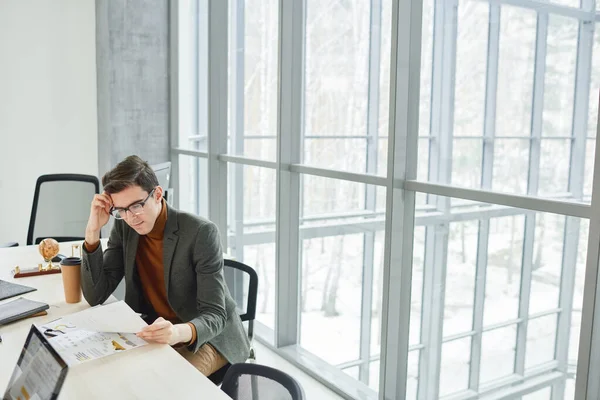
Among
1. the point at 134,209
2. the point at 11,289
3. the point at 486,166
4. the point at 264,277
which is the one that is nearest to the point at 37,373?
the point at 134,209

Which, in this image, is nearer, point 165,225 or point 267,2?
point 165,225

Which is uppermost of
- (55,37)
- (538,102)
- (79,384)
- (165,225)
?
(55,37)

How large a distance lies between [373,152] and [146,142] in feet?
8.91

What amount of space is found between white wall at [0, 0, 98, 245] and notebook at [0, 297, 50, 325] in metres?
3.27

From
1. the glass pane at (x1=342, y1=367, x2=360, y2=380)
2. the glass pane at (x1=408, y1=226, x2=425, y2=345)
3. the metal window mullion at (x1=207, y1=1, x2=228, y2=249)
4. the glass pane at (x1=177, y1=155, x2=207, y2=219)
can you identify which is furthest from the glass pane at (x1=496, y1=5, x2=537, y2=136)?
the glass pane at (x1=177, y1=155, x2=207, y2=219)

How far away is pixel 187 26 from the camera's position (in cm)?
527

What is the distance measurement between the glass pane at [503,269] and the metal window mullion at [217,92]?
8.50ft

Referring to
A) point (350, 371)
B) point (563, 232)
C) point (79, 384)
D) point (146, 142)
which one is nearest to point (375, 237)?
point (350, 371)

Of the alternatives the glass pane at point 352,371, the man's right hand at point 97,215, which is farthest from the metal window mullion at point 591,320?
the man's right hand at point 97,215

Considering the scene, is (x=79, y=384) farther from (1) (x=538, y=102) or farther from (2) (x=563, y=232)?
(1) (x=538, y=102)

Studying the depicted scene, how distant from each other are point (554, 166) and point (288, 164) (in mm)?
1786

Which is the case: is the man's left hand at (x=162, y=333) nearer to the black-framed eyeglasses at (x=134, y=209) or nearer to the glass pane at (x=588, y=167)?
the black-framed eyeglasses at (x=134, y=209)

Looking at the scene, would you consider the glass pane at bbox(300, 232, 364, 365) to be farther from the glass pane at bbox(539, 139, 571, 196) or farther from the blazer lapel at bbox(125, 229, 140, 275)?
the blazer lapel at bbox(125, 229, 140, 275)

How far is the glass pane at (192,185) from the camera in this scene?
5.27 metres
